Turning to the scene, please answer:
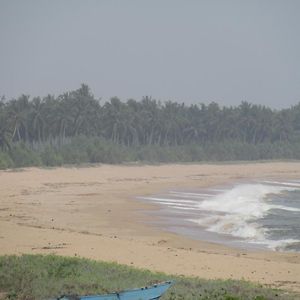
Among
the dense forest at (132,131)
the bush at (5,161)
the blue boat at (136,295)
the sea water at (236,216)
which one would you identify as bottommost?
the sea water at (236,216)

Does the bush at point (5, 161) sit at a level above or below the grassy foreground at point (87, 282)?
above

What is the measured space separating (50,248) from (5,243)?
1.23 meters

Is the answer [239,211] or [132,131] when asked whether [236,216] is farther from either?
[132,131]

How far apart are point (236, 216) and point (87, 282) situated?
14.1m

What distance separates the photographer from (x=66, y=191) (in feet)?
105

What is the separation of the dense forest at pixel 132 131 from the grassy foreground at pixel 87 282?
3155 centimetres

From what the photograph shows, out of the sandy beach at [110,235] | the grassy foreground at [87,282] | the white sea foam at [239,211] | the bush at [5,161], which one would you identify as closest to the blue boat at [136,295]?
the grassy foreground at [87,282]

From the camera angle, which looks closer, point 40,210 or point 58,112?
point 40,210

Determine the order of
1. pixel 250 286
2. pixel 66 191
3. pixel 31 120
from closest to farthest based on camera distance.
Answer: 1. pixel 250 286
2. pixel 66 191
3. pixel 31 120

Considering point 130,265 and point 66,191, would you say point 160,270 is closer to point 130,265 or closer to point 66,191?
point 130,265

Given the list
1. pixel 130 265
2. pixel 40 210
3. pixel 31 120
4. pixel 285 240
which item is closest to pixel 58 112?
pixel 31 120

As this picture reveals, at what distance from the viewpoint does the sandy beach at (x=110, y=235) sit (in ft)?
44.3

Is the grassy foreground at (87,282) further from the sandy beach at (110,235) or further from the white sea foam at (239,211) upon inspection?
the white sea foam at (239,211)

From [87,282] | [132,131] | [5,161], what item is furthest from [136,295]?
[132,131]
